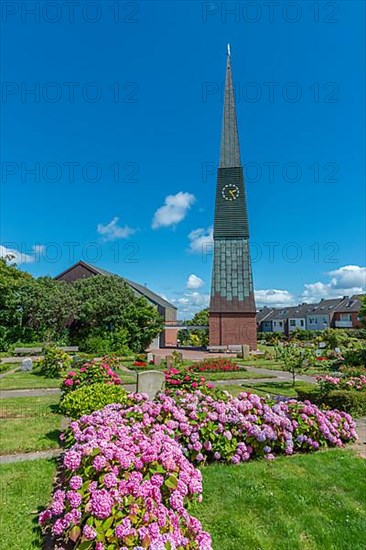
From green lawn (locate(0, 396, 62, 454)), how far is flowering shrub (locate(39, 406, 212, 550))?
2.97 meters

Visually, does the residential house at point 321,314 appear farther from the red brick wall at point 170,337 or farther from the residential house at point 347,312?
the red brick wall at point 170,337

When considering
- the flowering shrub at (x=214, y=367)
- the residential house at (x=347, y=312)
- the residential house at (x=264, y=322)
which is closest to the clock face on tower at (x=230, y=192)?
the flowering shrub at (x=214, y=367)

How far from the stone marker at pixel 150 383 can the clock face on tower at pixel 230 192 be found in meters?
28.6

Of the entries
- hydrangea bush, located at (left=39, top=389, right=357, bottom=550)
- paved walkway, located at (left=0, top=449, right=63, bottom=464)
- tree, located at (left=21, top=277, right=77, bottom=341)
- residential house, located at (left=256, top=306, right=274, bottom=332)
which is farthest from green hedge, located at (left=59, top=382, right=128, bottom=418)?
residential house, located at (left=256, top=306, right=274, bottom=332)

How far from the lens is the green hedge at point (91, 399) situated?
617 centimetres

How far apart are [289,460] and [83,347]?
21.5 metres

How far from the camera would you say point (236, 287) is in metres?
31.9

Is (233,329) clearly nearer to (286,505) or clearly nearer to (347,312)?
(286,505)

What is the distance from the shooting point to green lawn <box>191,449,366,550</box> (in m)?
3.13

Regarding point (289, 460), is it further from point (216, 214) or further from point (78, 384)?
point (216, 214)

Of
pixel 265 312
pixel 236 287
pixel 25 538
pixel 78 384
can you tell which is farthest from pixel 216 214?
pixel 265 312

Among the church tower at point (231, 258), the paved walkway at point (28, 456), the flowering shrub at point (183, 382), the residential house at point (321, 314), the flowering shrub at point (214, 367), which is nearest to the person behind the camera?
the paved walkway at point (28, 456)

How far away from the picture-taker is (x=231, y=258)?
32531 millimetres

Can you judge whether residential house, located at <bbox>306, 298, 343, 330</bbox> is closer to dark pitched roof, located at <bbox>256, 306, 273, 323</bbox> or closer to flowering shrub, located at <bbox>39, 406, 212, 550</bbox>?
dark pitched roof, located at <bbox>256, 306, 273, 323</bbox>
